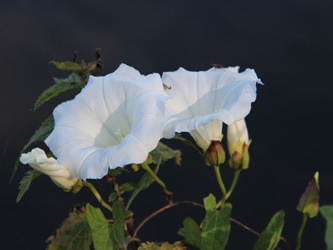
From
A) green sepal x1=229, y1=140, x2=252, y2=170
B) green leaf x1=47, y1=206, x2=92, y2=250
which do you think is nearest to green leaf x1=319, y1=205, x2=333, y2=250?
green sepal x1=229, y1=140, x2=252, y2=170

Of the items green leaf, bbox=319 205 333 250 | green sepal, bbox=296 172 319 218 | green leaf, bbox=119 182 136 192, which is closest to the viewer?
green leaf, bbox=319 205 333 250

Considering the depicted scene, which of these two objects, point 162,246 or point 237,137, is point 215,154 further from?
point 162,246

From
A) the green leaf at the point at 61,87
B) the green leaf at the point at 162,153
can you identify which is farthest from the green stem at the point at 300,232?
the green leaf at the point at 61,87

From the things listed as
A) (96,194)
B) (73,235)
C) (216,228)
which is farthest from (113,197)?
(216,228)

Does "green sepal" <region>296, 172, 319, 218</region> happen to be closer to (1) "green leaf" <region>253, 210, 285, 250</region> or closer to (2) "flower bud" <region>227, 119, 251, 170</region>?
(1) "green leaf" <region>253, 210, 285, 250</region>

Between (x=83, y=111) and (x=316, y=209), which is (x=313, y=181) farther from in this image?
(x=83, y=111)

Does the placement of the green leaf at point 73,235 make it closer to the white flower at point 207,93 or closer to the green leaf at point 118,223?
the green leaf at point 118,223

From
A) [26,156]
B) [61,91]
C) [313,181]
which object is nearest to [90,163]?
[26,156]
